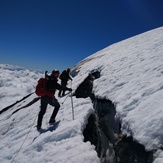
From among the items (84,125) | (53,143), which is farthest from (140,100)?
(53,143)

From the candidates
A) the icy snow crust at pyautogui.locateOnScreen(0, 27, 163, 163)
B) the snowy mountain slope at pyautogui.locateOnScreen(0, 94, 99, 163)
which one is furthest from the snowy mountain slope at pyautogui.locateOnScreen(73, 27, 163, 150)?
the snowy mountain slope at pyautogui.locateOnScreen(0, 94, 99, 163)

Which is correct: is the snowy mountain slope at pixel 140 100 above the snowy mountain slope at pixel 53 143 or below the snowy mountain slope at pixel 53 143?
above

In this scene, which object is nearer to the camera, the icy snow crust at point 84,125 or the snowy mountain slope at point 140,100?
the snowy mountain slope at point 140,100

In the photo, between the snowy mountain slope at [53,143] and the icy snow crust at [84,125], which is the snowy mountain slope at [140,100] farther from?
the snowy mountain slope at [53,143]

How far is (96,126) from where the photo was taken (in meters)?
8.58

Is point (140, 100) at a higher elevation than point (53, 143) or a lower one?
higher

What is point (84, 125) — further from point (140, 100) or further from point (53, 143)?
point (140, 100)

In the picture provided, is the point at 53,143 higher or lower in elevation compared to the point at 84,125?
lower

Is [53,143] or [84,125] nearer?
[53,143]

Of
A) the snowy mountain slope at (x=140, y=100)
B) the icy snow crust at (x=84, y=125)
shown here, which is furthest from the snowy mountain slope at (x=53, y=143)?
the snowy mountain slope at (x=140, y=100)

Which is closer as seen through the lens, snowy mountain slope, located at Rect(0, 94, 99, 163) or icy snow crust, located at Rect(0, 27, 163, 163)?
icy snow crust, located at Rect(0, 27, 163, 163)

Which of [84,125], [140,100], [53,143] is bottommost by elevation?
[53,143]

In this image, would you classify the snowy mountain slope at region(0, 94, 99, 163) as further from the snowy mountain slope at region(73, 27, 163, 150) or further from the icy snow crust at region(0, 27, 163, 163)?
the snowy mountain slope at region(73, 27, 163, 150)

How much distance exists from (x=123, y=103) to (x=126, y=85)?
2155 mm
